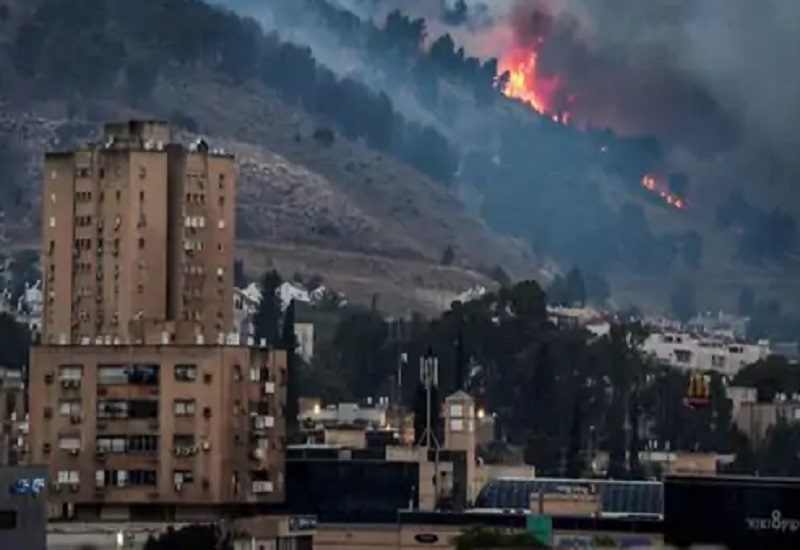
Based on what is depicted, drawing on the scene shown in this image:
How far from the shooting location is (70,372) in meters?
54.9

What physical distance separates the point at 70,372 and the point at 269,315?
36.5m

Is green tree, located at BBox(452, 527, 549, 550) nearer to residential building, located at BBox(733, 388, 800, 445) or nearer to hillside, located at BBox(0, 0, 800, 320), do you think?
residential building, located at BBox(733, 388, 800, 445)

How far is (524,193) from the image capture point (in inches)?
5517

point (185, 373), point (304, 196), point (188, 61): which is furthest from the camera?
point (188, 61)

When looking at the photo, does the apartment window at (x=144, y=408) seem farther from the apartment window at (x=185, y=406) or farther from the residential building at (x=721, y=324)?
the residential building at (x=721, y=324)

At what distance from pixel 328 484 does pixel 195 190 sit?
22.1 ft

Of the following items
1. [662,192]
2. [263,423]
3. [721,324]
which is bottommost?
[263,423]

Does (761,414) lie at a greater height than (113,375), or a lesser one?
greater

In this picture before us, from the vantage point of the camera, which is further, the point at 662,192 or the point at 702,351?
the point at 662,192

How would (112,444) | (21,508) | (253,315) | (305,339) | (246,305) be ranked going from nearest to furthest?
(21,508) < (112,444) < (253,315) < (246,305) < (305,339)

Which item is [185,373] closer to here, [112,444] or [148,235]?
[112,444]

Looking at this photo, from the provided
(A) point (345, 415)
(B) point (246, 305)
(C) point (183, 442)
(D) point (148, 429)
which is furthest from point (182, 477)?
(B) point (246, 305)

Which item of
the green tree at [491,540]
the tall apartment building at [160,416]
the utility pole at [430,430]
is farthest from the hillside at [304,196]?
the green tree at [491,540]

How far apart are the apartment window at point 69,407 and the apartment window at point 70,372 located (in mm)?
351
